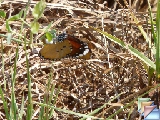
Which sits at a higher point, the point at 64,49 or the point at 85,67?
the point at 64,49

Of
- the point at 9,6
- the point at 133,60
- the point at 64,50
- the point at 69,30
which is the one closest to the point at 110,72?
the point at 133,60

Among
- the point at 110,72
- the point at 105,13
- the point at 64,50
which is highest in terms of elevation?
the point at 105,13

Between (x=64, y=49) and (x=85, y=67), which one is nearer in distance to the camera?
(x=64, y=49)

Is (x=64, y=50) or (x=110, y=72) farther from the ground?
(x=64, y=50)

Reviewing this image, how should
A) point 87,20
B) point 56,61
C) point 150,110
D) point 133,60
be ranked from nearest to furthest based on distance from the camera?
point 150,110
point 133,60
point 56,61
point 87,20

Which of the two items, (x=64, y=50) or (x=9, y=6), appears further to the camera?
(x=9, y=6)

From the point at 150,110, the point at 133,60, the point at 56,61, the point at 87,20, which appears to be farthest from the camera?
the point at 87,20

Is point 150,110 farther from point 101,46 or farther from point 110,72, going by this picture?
point 101,46
